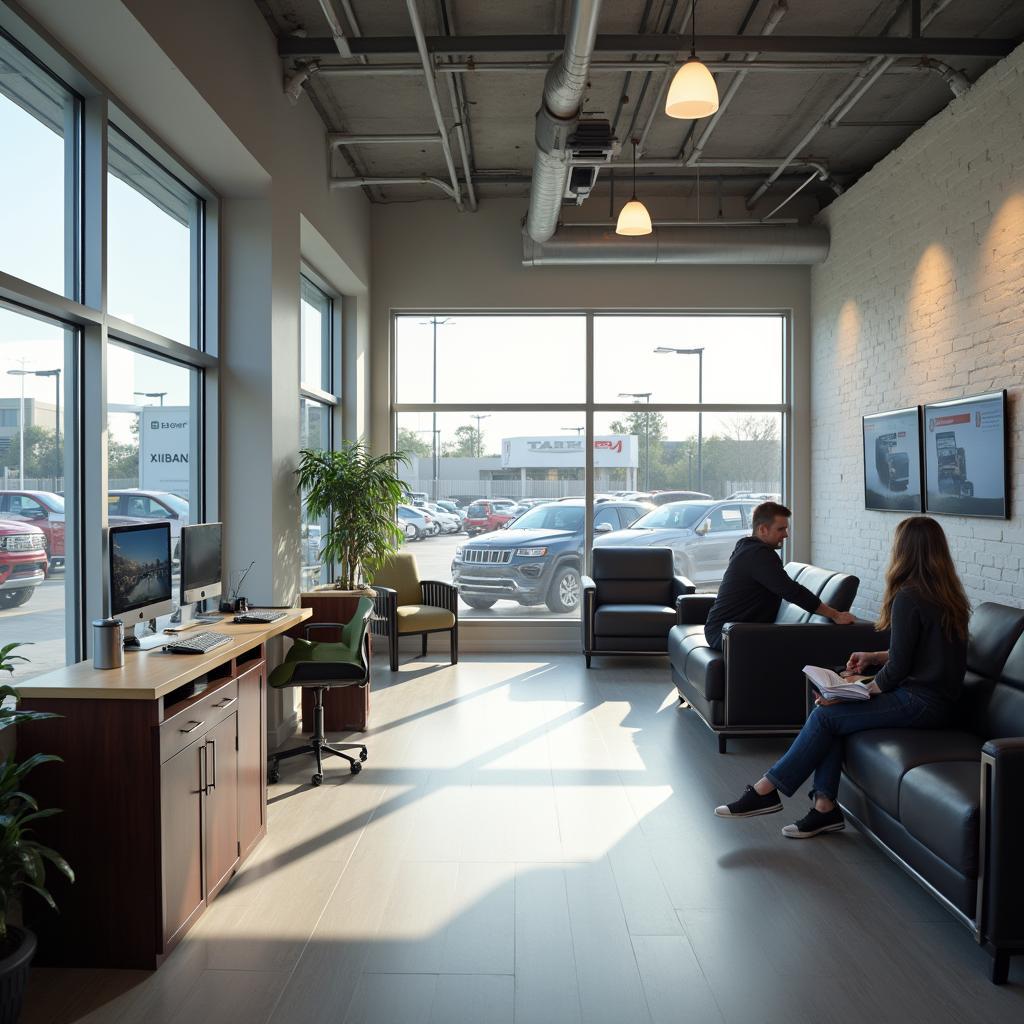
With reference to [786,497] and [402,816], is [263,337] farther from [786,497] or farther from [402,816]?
[786,497]

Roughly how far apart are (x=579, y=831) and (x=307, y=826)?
1.17 metres

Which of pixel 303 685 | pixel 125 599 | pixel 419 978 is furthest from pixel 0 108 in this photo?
pixel 419 978

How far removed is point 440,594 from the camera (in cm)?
771

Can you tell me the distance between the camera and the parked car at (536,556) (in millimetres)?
8438

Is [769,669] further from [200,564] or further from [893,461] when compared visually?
[200,564]

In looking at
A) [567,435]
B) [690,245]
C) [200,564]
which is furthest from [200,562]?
[690,245]

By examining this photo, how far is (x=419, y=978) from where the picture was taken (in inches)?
105

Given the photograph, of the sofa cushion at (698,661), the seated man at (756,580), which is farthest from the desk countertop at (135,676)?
the seated man at (756,580)

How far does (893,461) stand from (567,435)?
9.97 feet

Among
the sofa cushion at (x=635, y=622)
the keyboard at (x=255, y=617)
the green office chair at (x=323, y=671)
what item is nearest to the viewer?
the keyboard at (x=255, y=617)

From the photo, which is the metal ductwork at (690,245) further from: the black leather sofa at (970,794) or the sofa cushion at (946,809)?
the sofa cushion at (946,809)

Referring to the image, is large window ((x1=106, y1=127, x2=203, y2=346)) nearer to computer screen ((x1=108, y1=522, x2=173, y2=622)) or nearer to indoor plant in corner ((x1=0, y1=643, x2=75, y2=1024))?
computer screen ((x1=108, y1=522, x2=173, y2=622))

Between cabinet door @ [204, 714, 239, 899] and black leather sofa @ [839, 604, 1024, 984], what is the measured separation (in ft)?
7.84

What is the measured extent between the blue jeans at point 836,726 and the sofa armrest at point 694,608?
110 inches
